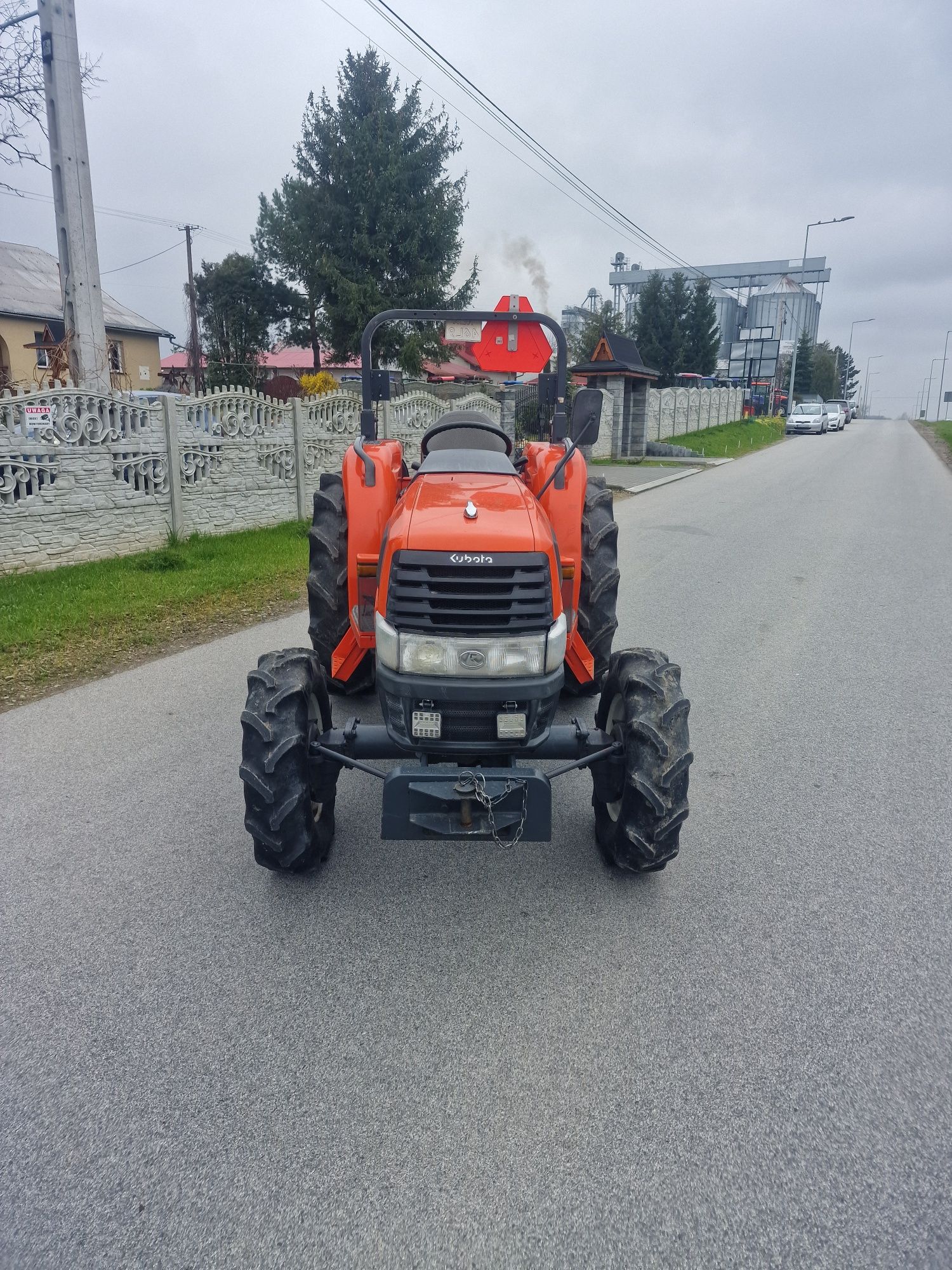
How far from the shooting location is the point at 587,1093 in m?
2.45

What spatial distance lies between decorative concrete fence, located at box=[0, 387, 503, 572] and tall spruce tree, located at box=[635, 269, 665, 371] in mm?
34164

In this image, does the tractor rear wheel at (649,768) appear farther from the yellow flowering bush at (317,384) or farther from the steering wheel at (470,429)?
the yellow flowering bush at (317,384)

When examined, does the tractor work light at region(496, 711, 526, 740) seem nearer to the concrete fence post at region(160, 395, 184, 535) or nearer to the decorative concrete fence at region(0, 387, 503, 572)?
the decorative concrete fence at region(0, 387, 503, 572)

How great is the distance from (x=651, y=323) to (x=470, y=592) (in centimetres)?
4421

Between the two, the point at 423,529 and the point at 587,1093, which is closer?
the point at 587,1093

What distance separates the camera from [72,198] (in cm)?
971

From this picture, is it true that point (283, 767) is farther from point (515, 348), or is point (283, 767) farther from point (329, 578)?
point (515, 348)

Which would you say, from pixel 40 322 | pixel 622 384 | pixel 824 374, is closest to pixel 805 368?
pixel 824 374

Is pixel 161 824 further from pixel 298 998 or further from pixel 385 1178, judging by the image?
pixel 385 1178

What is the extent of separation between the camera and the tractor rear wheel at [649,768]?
3.20 metres

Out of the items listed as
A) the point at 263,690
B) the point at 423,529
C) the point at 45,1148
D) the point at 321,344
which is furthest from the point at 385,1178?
the point at 321,344

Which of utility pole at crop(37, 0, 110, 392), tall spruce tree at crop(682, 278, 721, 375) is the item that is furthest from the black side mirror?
tall spruce tree at crop(682, 278, 721, 375)

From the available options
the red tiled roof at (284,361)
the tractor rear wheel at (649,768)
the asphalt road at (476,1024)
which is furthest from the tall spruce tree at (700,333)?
the tractor rear wheel at (649,768)

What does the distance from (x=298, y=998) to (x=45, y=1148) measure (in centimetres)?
79
